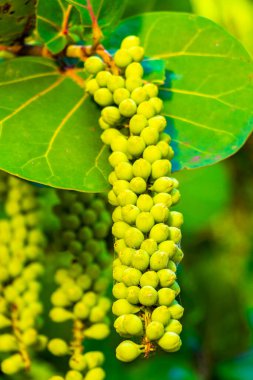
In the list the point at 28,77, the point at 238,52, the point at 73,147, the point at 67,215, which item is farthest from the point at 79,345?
the point at 238,52

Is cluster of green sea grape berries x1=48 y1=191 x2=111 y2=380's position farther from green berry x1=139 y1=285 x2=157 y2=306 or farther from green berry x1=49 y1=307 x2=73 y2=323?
green berry x1=139 y1=285 x2=157 y2=306

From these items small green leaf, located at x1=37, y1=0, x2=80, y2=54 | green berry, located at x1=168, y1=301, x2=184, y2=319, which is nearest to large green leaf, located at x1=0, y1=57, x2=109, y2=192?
small green leaf, located at x1=37, y1=0, x2=80, y2=54

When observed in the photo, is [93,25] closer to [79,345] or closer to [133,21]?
[133,21]

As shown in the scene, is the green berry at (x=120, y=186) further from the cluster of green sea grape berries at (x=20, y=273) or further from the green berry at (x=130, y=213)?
the cluster of green sea grape berries at (x=20, y=273)

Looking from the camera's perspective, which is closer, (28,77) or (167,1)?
(28,77)

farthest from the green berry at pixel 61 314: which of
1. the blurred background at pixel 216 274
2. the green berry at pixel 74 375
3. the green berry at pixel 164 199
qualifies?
the blurred background at pixel 216 274

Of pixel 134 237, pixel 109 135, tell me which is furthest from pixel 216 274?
pixel 134 237
